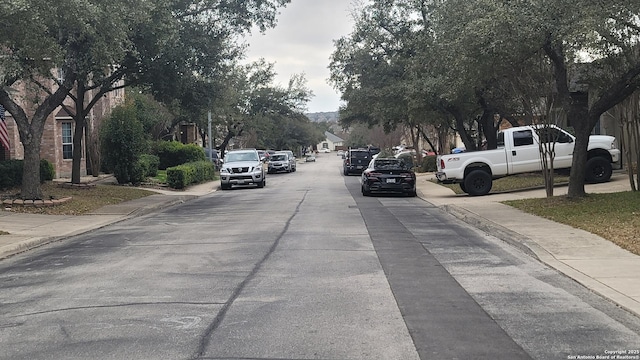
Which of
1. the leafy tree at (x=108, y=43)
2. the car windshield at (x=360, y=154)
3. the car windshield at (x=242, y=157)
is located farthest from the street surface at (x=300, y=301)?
the car windshield at (x=360, y=154)

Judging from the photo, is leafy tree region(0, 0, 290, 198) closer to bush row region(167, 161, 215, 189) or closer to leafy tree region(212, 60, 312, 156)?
bush row region(167, 161, 215, 189)

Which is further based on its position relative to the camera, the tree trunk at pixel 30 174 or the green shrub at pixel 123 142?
the green shrub at pixel 123 142

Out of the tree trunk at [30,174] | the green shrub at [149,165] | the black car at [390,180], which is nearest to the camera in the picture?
the tree trunk at [30,174]

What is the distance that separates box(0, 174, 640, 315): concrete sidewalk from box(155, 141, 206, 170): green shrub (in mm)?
17161

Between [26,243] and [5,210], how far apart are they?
6076mm

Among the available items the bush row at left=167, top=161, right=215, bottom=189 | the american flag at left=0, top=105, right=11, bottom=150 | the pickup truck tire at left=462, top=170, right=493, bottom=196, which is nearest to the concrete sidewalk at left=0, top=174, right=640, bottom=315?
the pickup truck tire at left=462, top=170, right=493, bottom=196

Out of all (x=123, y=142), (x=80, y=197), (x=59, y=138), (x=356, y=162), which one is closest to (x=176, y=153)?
(x=59, y=138)

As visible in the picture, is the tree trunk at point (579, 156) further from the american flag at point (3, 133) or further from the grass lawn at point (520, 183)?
the american flag at point (3, 133)

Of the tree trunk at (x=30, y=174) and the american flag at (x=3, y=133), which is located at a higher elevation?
the american flag at (x=3, y=133)

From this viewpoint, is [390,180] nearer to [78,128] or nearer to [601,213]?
[601,213]

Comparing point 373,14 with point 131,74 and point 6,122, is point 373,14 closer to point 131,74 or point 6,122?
point 131,74

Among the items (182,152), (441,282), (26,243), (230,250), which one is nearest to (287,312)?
(441,282)

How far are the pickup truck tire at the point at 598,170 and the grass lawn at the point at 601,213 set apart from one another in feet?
14.2

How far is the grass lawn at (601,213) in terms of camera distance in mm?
11445
